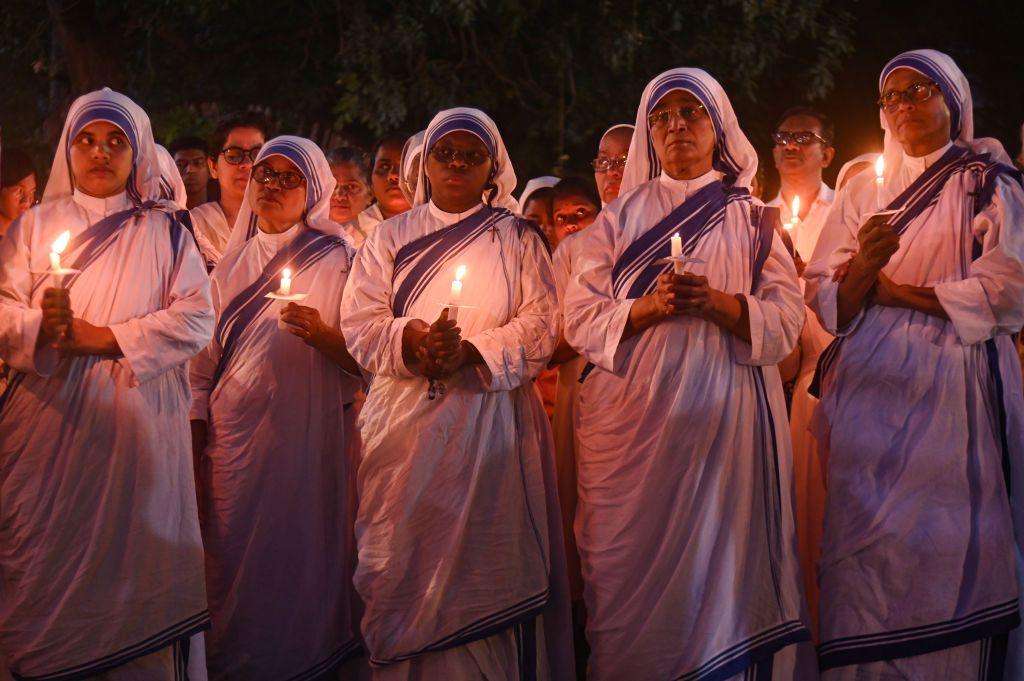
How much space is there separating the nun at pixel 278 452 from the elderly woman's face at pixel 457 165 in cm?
79

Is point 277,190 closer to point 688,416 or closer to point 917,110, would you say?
point 688,416

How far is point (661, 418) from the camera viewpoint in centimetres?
501

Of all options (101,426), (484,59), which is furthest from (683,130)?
(484,59)

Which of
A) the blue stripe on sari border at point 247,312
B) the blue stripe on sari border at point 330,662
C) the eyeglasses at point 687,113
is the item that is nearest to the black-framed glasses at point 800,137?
the eyeglasses at point 687,113

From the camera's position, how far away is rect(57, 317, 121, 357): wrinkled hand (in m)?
4.88

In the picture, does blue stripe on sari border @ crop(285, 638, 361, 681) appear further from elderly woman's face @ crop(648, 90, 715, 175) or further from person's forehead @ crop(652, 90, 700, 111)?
person's forehead @ crop(652, 90, 700, 111)

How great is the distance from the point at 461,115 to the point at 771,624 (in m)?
2.44

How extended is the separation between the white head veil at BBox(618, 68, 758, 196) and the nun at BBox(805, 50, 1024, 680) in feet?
1.84

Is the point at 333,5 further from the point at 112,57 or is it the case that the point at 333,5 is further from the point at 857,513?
the point at 857,513

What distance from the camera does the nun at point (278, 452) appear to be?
5738 mm

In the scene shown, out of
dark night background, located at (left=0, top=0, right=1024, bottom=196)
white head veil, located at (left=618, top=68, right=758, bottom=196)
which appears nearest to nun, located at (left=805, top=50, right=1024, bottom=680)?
white head veil, located at (left=618, top=68, right=758, bottom=196)

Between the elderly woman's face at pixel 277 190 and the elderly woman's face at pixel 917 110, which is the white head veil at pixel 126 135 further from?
the elderly woman's face at pixel 917 110

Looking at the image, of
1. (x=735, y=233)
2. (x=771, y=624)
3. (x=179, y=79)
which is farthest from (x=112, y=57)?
(x=771, y=624)

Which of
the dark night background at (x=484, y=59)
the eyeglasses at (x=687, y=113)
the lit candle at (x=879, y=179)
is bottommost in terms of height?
the lit candle at (x=879, y=179)
